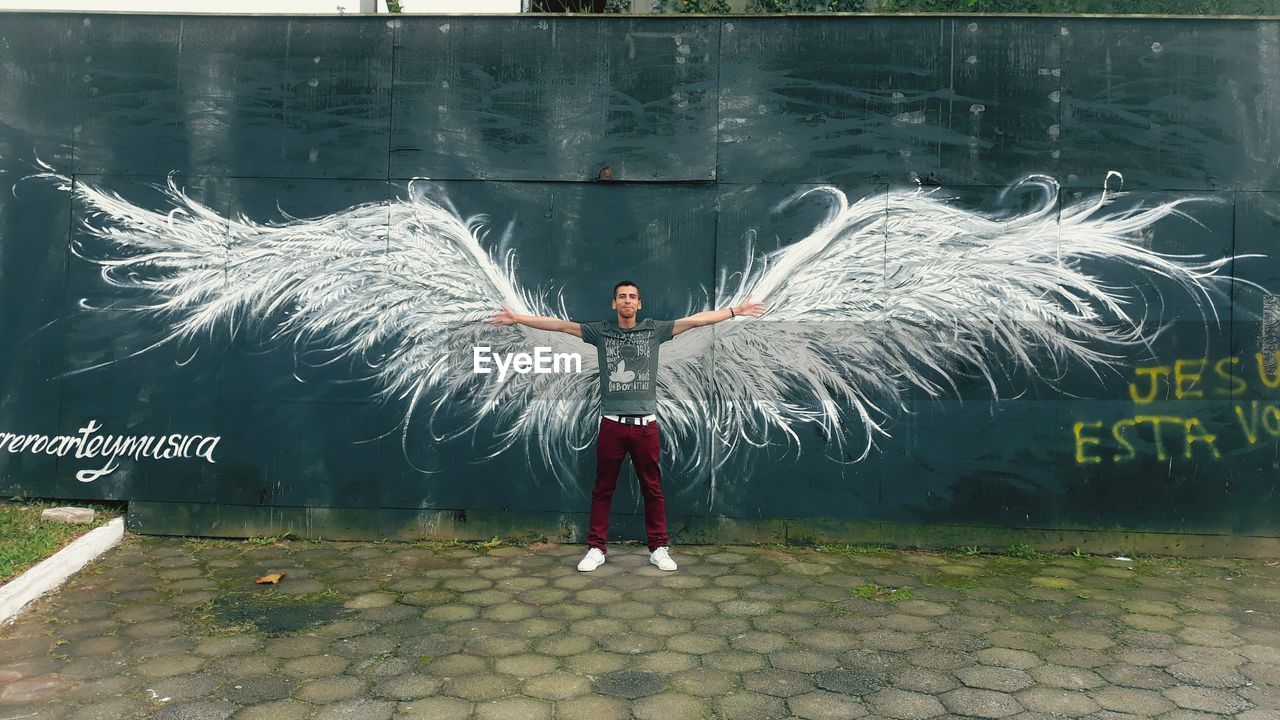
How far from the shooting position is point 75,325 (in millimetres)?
6395

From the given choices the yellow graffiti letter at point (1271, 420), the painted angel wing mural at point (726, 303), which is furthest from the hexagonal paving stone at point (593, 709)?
the yellow graffiti letter at point (1271, 420)

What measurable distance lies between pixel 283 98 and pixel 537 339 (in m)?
2.53

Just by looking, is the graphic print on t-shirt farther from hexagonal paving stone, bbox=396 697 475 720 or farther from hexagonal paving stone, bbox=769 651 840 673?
hexagonal paving stone, bbox=396 697 475 720

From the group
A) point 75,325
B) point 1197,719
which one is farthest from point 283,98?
point 1197,719

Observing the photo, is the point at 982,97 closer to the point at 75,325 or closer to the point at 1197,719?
the point at 1197,719

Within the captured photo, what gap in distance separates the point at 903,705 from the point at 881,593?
1.48 m

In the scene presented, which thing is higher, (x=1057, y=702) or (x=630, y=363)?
(x=630, y=363)

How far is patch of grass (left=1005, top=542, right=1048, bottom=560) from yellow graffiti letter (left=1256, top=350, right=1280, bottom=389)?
1942mm

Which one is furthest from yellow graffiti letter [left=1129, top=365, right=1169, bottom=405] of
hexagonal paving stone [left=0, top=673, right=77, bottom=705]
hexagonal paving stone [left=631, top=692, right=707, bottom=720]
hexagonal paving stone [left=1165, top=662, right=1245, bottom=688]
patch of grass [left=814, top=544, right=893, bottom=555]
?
hexagonal paving stone [left=0, top=673, right=77, bottom=705]

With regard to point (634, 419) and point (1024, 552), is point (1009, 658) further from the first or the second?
point (634, 419)

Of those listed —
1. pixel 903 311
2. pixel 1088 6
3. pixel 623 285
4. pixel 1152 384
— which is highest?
pixel 1088 6

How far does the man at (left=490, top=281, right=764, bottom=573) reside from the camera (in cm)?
573

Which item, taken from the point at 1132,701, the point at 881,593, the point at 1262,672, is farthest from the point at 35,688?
the point at 1262,672

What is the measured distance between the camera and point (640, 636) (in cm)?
459
